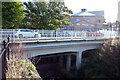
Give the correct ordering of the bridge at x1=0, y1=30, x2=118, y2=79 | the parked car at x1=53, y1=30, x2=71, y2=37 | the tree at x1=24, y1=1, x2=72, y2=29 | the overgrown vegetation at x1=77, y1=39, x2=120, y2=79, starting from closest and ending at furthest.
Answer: the bridge at x1=0, y1=30, x2=118, y2=79 → the overgrown vegetation at x1=77, y1=39, x2=120, y2=79 → the parked car at x1=53, y1=30, x2=71, y2=37 → the tree at x1=24, y1=1, x2=72, y2=29

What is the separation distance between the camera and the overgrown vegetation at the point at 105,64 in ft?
59.2

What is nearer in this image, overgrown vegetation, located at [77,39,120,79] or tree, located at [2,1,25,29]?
overgrown vegetation, located at [77,39,120,79]

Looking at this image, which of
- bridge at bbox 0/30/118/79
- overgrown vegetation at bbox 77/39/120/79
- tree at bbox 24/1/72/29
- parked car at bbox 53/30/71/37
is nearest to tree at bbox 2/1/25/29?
bridge at bbox 0/30/118/79

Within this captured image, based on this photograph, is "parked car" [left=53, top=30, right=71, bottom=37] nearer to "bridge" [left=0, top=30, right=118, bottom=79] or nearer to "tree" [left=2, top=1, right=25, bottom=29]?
"bridge" [left=0, top=30, right=118, bottom=79]

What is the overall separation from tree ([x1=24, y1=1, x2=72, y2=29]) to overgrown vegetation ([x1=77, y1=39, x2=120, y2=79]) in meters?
10.8

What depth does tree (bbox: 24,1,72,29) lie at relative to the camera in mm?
30375

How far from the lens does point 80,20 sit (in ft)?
192

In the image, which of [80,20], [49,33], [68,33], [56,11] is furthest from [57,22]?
[80,20]

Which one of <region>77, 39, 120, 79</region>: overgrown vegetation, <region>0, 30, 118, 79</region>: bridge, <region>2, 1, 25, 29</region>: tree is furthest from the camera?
<region>2, 1, 25, 29</region>: tree

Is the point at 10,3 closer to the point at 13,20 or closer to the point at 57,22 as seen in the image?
the point at 13,20

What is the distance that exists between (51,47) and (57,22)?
45.6ft

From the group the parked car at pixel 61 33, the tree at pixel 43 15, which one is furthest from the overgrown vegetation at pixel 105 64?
the tree at pixel 43 15

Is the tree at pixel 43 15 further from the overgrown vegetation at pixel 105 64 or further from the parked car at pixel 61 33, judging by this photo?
the overgrown vegetation at pixel 105 64

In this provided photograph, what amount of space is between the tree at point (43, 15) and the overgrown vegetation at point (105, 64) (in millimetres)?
10850
